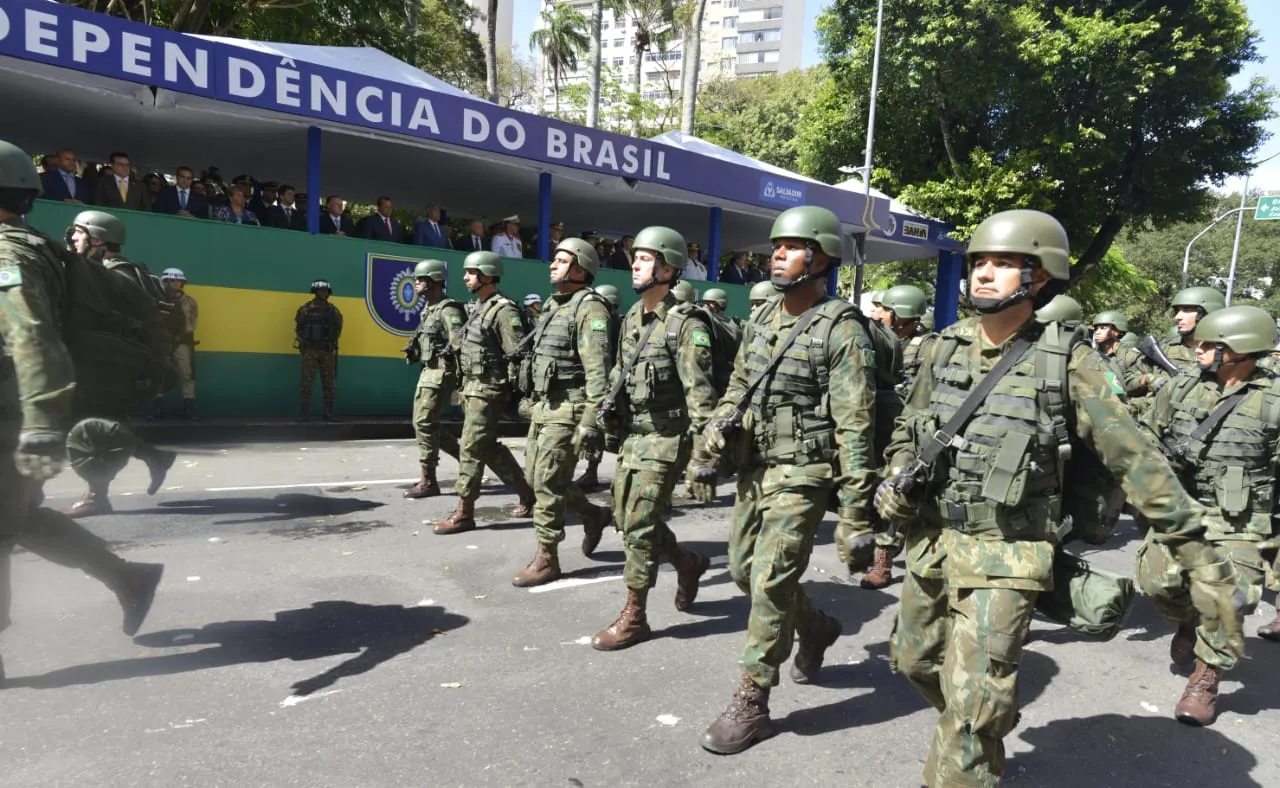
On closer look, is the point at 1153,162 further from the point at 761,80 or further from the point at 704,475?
the point at 761,80

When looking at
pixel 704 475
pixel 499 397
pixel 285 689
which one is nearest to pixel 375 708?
pixel 285 689

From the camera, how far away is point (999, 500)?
255 centimetres

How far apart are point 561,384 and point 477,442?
115 cm

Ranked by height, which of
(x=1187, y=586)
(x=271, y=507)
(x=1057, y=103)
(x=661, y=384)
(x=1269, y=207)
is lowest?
(x=271, y=507)

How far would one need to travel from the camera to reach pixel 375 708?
341cm

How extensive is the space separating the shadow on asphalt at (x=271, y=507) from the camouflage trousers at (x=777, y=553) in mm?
4332

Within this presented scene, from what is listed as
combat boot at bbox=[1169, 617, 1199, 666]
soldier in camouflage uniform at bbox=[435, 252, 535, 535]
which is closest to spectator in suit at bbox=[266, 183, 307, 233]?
soldier in camouflage uniform at bbox=[435, 252, 535, 535]

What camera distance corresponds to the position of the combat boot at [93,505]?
20.2 feet

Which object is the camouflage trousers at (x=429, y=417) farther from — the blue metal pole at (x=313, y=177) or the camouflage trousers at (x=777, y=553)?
the blue metal pole at (x=313, y=177)

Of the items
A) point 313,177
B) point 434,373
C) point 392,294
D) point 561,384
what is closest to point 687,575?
point 561,384

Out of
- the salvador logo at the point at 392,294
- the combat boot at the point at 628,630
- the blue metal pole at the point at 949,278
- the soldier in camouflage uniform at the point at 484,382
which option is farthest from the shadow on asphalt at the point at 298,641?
the blue metal pole at the point at 949,278

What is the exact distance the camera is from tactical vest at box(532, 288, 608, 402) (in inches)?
208

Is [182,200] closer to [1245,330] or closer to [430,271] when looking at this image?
[430,271]

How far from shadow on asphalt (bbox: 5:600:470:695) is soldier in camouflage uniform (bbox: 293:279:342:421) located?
672 centimetres
